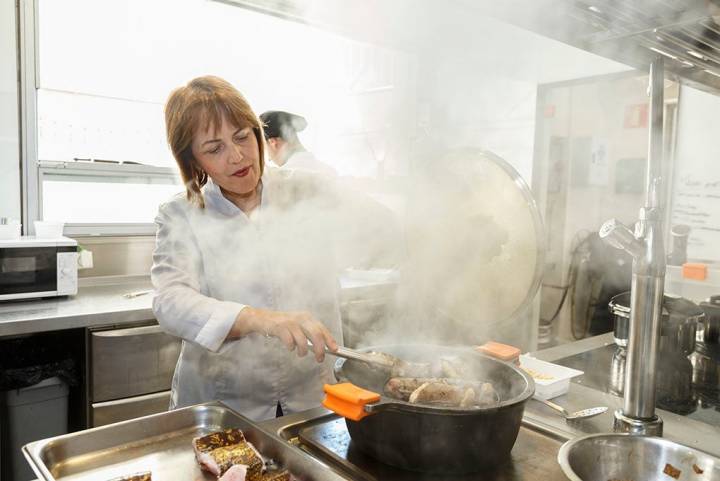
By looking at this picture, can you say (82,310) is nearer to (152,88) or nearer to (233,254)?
(233,254)

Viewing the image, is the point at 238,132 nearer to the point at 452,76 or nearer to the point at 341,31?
the point at 341,31

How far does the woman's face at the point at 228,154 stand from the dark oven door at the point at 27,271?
1.49m

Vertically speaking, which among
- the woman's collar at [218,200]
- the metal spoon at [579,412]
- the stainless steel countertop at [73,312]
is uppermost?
the woman's collar at [218,200]

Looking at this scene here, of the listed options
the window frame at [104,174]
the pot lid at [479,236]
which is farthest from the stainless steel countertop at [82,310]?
the pot lid at [479,236]

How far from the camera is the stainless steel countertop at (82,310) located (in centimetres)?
242

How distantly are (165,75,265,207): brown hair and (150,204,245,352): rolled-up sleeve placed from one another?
129mm

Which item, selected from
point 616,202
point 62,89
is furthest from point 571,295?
point 62,89

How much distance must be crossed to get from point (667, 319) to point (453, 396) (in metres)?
0.96

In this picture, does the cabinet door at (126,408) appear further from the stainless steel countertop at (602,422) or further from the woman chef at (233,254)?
the stainless steel countertop at (602,422)

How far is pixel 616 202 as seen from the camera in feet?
15.0

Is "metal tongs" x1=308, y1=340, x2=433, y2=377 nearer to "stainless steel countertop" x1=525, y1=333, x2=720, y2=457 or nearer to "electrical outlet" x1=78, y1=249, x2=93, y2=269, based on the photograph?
"stainless steel countertop" x1=525, y1=333, x2=720, y2=457

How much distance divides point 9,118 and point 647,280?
3.44 m

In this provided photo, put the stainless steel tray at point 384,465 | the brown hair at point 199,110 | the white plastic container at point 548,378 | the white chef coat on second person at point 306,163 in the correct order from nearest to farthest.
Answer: the stainless steel tray at point 384,465, the white plastic container at point 548,378, the brown hair at point 199,110, the white chef coat on second person at point 306,163

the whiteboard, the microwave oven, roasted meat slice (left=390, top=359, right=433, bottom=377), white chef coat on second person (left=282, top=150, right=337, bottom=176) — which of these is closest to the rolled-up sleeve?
roasted meat slice (left=390, top=359, right=433, bottom=377)
